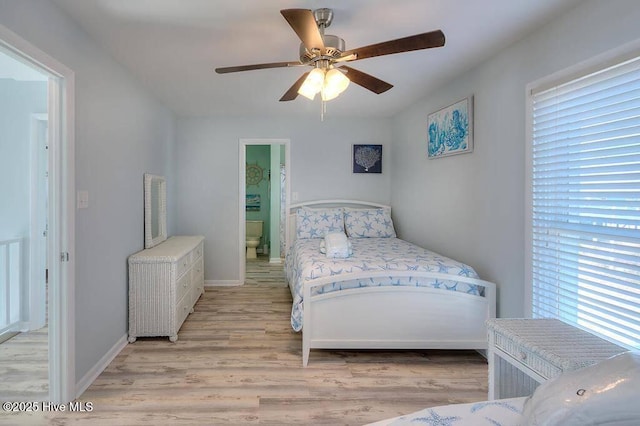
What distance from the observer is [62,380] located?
2.06 m

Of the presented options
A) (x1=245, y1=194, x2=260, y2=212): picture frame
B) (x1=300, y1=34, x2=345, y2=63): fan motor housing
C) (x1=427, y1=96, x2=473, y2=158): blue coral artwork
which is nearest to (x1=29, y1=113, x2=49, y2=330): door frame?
(x1=300, y1=34, x2=345, y2=63): fan motor housing

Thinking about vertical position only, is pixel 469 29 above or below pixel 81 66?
above

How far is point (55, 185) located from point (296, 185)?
10.1 ft

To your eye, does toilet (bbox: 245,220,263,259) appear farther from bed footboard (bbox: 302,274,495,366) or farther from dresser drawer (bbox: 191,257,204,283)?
bed footboard (bbox: 302,274,495,366)

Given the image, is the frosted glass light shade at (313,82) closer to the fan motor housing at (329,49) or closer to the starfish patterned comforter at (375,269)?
the fan motor housing at (329,49)

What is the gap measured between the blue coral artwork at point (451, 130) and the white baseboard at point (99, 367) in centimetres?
331

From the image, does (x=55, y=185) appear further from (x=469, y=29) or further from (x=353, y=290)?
(x=469, y=29)

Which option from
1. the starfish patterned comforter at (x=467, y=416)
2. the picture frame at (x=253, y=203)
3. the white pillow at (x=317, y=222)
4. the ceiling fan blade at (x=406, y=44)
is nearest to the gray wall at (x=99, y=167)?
the ceiling fan blade at (x=406, y=44)

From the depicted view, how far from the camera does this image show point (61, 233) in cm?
204

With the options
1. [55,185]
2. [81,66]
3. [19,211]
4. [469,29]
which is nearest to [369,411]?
[55,185]

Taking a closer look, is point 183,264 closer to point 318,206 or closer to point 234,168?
point 234,168

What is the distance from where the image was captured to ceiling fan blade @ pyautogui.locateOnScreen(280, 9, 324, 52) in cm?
153

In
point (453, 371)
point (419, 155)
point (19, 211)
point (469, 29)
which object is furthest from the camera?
point (419, 155)

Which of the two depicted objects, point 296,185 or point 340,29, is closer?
point 340,29
